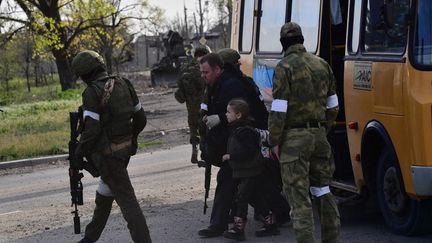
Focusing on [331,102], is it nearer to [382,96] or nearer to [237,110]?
[382,96]

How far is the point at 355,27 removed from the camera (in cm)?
687

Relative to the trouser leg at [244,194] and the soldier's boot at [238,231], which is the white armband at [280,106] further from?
the soldier's boot at [238,231]

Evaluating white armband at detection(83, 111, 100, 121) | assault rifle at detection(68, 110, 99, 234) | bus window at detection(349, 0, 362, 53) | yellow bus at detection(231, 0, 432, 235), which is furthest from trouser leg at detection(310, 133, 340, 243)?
assault rifle at detection(68, 110, 99, 234)

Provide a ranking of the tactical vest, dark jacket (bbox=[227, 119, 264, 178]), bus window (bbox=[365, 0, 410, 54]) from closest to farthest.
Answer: bus window (bbox=[365, 0, 410, 54]) → the tactical vest → dark jacket (bbox=[227, 119, 264, 178])

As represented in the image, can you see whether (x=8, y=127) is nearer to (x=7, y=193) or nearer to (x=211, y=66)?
(x=7, y=193)

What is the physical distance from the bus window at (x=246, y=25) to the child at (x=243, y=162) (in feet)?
10.4

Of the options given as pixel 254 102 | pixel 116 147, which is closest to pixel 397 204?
pixel 254 102

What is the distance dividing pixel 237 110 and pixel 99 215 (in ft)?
5.13

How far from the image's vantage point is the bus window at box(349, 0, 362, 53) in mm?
6801

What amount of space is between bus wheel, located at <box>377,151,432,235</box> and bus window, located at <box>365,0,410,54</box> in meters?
0.94

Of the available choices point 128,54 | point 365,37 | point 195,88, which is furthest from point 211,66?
point 128,54

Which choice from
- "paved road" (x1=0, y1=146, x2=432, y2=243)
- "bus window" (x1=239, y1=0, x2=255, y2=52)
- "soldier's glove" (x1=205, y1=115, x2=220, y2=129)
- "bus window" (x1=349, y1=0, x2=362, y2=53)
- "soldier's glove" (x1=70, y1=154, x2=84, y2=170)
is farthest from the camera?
"bus window" (x1=239, y1=0, x2=255, y2=52)

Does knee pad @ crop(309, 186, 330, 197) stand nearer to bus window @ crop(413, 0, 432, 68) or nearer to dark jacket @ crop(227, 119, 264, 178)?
dark jacket @ crop(227, 119, 264, 178)

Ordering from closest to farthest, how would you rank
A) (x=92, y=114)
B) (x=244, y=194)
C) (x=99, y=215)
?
(x=92, y=114) < (x=99, y=215) < (x=244, y=194)
